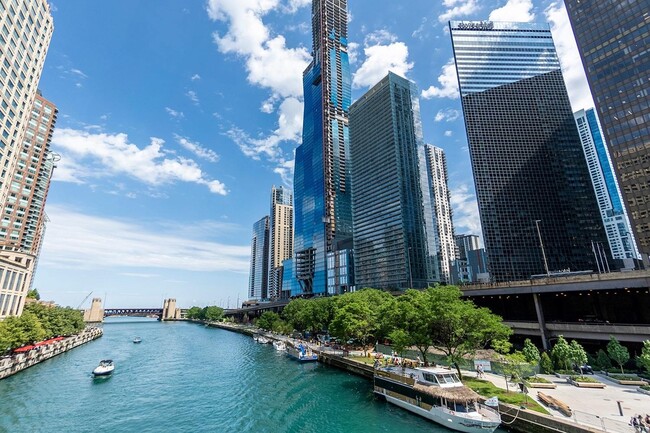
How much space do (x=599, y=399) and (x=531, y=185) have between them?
179 m

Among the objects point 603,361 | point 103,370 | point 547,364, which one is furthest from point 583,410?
point 103,370

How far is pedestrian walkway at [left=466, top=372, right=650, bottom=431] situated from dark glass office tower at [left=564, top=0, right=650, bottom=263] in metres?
85.5

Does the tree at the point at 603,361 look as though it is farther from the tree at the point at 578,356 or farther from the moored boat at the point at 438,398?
the moored boat at the point at 438,398

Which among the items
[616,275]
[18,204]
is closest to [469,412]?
[616,275]

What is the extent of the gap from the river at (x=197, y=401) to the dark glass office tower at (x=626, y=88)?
109m

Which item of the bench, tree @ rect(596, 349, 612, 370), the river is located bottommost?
the river

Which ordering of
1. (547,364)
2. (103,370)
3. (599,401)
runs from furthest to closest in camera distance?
(103,370) < (547,364) < (599,401)

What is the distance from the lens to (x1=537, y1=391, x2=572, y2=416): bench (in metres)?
31.2

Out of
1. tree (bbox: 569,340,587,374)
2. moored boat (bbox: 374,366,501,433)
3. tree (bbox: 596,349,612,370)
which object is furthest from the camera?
tree (bbox: 596,349,612,370)

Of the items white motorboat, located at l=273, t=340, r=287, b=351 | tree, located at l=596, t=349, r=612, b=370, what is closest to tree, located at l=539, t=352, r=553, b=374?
tree, located at l=596, t=349, r=612, b=370

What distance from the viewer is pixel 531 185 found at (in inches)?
7283

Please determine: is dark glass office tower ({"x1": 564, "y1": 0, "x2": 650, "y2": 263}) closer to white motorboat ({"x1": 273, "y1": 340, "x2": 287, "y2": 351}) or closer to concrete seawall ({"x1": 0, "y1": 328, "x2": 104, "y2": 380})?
white motorboat ({"x1": 273, "y1": 340, "x2": 287, "y2": 351})

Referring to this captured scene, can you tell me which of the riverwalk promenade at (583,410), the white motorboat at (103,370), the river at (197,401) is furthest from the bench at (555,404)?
the white motorboat at (103,370)

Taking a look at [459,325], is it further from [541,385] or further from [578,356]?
A: [578,356]
